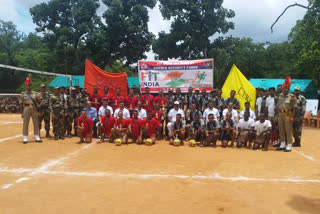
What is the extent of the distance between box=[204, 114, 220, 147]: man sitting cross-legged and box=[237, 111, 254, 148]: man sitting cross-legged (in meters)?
0.72

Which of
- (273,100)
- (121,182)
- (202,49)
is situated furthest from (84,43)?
(121,182)

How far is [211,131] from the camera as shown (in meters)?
7.64

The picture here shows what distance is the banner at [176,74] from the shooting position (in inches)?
392

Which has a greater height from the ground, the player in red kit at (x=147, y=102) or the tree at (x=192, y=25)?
the tree at (x=192, y=25)

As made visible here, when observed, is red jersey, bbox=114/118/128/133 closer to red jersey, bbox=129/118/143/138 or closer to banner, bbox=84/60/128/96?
red jersey, bbox=129/118/143/138

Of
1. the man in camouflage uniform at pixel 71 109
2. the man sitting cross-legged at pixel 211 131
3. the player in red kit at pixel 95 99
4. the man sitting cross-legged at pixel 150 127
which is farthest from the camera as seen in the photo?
the player in red kit at pixel 95 99

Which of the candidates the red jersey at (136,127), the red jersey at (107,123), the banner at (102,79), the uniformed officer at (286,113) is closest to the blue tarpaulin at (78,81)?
the banner at (102,79)

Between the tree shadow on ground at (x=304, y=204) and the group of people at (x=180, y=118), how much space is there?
365 centimetres

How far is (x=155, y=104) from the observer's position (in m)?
8.47

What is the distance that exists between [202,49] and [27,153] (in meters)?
19.6

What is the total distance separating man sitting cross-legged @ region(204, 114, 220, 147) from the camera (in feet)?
24.9

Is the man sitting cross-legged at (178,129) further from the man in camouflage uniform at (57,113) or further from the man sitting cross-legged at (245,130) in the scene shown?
the man in camouflage uniform at (57,113)

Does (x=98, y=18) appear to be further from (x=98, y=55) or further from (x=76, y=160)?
(x=76, y=160)

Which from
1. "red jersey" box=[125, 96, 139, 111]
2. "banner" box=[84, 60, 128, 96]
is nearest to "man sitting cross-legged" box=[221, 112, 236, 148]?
"red jersey" box=[125, 96, 139, 111]
